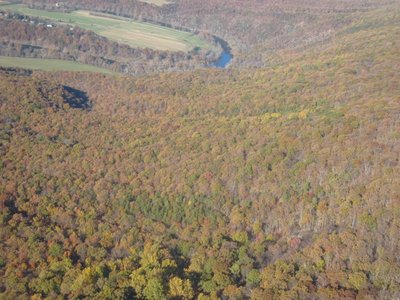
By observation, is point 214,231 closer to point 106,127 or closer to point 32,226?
point 32,226

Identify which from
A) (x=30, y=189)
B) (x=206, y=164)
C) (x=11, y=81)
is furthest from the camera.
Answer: (x=11, y=81)

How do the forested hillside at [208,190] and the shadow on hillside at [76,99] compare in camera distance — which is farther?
the shadow on hillside at [76,99]

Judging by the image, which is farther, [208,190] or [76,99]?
[76,99]

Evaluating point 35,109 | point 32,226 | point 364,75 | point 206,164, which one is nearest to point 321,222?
point 206,164

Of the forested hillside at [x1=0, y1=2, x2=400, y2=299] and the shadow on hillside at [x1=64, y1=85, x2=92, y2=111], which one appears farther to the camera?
the shadow on hillside at [x1=64, y1=85, x2=92, y2=111]
